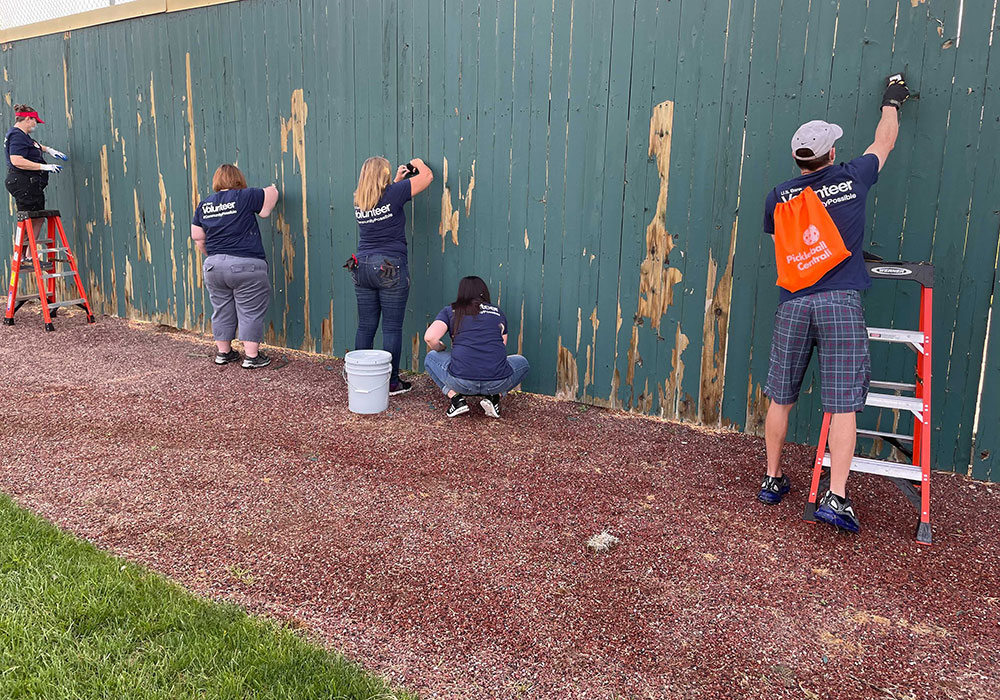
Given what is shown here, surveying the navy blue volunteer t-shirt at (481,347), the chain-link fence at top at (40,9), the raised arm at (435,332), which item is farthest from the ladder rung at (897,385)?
the chain-link fence at top at (40,9)

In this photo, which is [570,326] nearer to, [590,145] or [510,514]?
[590,145]

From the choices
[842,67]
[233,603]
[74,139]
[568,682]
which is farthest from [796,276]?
[74,139]

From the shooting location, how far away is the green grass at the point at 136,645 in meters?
2.24

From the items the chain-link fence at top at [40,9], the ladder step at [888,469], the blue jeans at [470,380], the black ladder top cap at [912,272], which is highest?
the chain-link fence at top at [40,9]

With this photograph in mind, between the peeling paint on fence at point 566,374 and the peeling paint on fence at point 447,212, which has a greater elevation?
the peeling paint on fence at point 447,212

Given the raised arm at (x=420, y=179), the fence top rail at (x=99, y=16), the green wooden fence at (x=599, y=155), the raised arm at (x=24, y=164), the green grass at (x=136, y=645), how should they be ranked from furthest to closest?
the raised arm at (x=24, y=164) → the fence top rail at (x=99, y=16) → the raised arm at (x=420, y=179) → the green wooden fence at (x=599, y=155) → the green grass at (x=136, y=645)

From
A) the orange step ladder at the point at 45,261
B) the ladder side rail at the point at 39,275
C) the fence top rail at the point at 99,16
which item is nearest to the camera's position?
the fence top rail at the point at 99,16

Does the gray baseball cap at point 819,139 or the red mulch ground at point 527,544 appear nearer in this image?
the red mulch ground at point 527,544

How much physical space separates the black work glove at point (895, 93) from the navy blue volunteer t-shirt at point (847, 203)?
19.9 inches

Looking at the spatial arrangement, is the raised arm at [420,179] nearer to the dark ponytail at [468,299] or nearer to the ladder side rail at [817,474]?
the dark ponytail at [468,299]

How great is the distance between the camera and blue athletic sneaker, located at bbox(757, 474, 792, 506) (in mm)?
3701

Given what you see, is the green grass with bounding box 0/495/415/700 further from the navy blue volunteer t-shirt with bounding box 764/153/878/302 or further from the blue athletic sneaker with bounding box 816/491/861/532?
the navy blue volunteer t-shirt with bounding box 764/153/878/302

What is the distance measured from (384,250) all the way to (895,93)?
10.9ft

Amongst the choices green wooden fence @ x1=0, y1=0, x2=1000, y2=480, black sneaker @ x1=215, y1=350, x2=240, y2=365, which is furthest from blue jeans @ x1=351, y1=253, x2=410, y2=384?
black sneaker @ x1=215, y1=350, x2=240, y2=365
